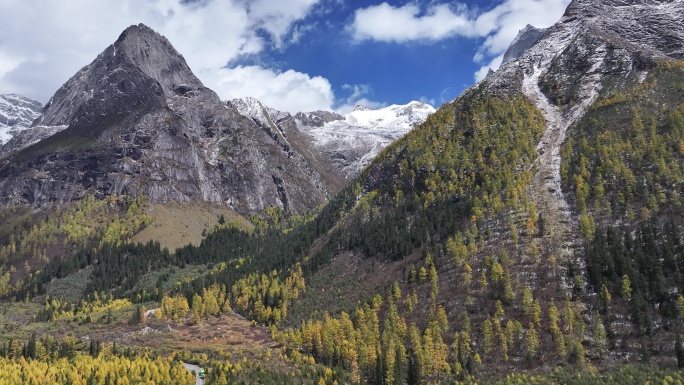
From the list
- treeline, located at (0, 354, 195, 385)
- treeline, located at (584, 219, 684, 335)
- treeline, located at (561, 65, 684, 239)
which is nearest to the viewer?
treeline, located at (0, 354, 195, 385)

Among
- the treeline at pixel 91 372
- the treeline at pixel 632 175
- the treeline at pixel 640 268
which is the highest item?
the treeline at pixel 632 175

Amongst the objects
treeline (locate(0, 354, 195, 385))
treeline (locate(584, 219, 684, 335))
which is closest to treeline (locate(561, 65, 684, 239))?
treeline (locate(584, 219, 684, 335))

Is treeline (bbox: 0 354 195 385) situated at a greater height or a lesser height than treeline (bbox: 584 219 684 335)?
lesser

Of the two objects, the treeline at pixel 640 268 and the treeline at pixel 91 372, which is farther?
the treeline at pixel 640 268

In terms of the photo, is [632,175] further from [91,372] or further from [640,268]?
[91,372]

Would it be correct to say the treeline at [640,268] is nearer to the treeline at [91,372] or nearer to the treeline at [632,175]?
the treeline at [632,175]

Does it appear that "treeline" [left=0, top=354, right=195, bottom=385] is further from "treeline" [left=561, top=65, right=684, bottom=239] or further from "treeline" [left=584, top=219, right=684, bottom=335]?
"treeline" [left=561, top=65, right=684, bottom=239]

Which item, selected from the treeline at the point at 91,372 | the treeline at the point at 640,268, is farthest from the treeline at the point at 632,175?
the treeline at the point at 91,372

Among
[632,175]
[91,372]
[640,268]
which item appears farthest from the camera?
[632,175]

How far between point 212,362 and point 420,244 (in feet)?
297

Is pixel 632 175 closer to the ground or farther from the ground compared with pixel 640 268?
farther from the ground

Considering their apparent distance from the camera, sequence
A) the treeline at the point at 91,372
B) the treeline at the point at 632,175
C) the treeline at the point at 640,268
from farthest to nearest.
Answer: the treeline at the point at 632,175 < the treeline at the point at 640,268 < the treeline at the point at 91,372

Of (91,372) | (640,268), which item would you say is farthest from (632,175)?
(91,372)

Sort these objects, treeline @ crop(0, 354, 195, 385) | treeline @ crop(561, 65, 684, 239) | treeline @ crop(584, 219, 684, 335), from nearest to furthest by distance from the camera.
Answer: treeline @ crop(0, 354, 195, 385) < treeline @ crop(584, 219, 684, 335) < treeline @ crop(561, 65, 684, 239)
